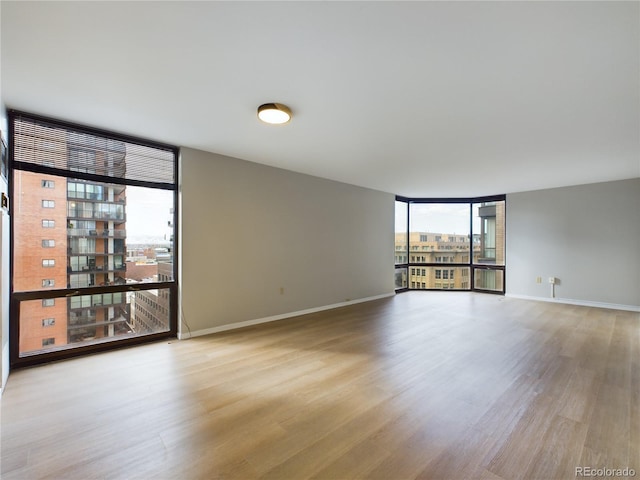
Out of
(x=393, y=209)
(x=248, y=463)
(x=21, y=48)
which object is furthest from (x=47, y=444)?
(x=393, y=209)

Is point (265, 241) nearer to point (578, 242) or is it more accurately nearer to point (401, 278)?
point (401, 278)

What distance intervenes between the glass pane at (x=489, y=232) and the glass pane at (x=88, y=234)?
7.52m

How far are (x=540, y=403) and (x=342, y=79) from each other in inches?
123

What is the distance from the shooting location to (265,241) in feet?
15.5

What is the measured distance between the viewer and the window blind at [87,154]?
2945mm

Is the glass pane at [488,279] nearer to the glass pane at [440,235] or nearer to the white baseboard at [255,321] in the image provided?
the glass pane at [440,235]

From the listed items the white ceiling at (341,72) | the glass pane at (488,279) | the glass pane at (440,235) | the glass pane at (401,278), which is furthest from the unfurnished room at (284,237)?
the glass pane at (440,235)

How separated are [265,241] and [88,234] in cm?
231

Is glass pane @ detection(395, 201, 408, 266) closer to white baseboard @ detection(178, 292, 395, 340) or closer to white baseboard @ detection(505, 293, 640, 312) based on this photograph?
white baseboard @ detection(178, 292, 395, 340)

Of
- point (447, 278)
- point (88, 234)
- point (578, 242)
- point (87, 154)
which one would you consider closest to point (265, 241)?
point (88, 234)

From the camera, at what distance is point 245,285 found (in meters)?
4.44

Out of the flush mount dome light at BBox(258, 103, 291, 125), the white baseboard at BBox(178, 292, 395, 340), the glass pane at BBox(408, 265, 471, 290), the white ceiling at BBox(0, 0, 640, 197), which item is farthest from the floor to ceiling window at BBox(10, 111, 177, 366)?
the glass pane at BBox(408, 265, 471, 290)

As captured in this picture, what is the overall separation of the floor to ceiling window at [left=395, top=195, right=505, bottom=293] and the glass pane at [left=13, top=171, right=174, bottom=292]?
5818mm

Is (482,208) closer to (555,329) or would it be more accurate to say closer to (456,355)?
(555,329)
